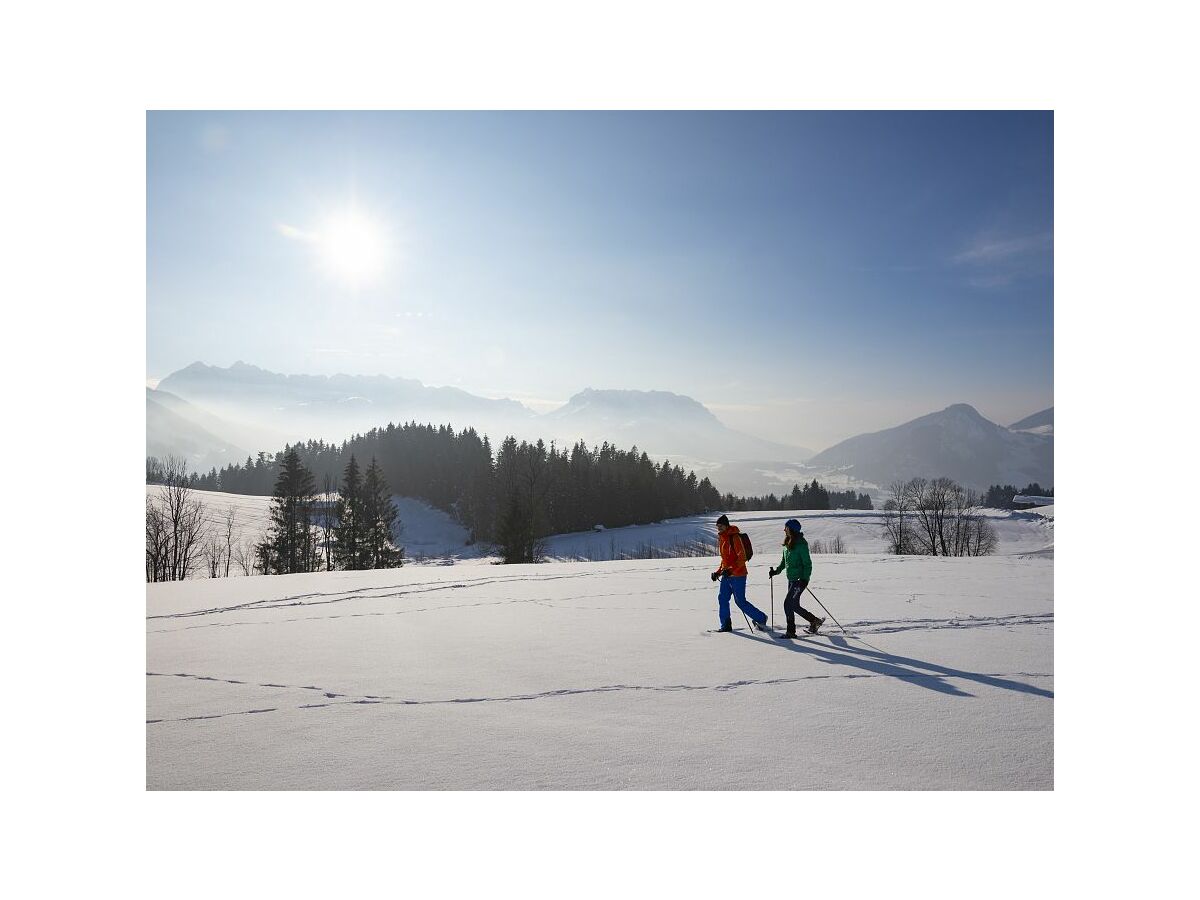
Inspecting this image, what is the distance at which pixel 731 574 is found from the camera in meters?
8.39

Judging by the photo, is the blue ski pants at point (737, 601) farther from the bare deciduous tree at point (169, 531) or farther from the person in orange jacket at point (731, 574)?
the bare deciduous tree at point (169, 531)

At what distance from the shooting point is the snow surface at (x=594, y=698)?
437cm

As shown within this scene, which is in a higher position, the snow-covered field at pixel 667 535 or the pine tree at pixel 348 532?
the pine tree at pixel 348 532

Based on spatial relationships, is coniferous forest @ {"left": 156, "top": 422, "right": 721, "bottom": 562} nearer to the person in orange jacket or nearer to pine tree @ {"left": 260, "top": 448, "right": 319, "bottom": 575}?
pine tree @ {"left": 260, "top": 448, "right": 319, "bottom": 575}

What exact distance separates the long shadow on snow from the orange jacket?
3.20ft

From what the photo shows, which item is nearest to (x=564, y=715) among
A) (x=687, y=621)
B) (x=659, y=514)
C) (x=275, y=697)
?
(x=275, y=697)

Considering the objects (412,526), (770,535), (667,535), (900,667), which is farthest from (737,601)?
(412,526)

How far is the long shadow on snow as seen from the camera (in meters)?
5.86

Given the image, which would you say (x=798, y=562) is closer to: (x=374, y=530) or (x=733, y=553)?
(x=733, y=553)

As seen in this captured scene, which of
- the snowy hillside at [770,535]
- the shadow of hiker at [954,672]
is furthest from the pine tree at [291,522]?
the shadow of hiker at [954,672]

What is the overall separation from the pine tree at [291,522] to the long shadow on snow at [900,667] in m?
33.9
